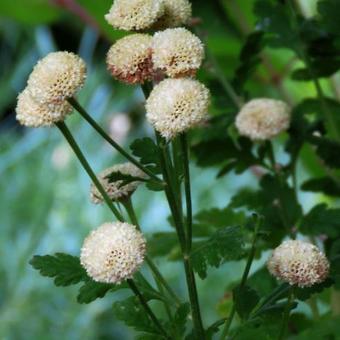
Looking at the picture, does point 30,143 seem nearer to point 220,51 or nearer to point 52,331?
point 52,331

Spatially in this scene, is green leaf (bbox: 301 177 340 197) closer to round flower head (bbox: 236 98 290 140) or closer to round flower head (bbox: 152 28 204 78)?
round flower head (bbox: 236 98 290 140)

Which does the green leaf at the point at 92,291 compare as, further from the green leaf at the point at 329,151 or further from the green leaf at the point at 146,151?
the green leaf at the point at 329,151

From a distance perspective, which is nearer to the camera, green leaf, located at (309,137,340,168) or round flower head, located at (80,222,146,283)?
round flower head, located at (80,222,146,283)

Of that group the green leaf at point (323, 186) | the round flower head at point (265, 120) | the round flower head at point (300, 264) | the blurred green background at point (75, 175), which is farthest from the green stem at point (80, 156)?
the blurred green background at point (75, 175)

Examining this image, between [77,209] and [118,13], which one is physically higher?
[118,13]

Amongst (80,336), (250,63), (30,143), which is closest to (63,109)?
(250,63)

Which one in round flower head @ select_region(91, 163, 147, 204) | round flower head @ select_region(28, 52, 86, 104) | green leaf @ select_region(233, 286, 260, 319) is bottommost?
green leaf @ select_region(233, 286, 260, 319)

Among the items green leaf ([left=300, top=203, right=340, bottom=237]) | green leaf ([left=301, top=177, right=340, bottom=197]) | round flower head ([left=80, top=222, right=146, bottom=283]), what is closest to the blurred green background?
green leaf ([left=301, top=177, right=340, bottom=197])
